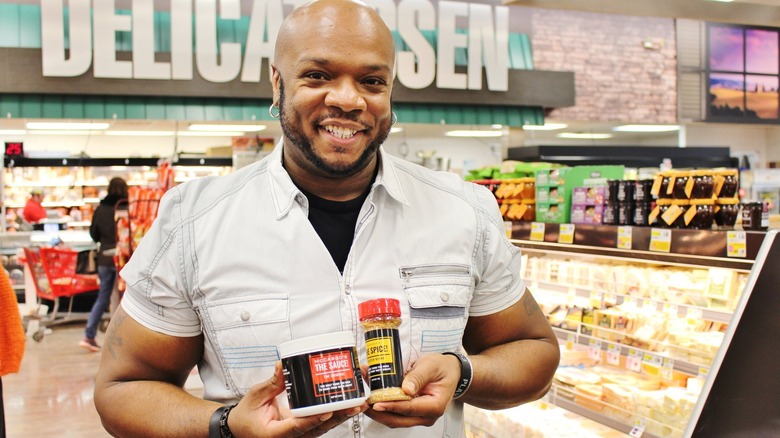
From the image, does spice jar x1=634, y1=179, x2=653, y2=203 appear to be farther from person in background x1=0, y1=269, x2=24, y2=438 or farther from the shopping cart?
the shopping cart

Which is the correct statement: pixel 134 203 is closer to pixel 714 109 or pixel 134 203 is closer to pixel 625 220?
pixel 625 220

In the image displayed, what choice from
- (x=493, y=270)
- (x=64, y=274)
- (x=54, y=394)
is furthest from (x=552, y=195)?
(x=64, y=274)

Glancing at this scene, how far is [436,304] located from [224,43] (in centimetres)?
914

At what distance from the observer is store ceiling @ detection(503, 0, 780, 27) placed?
16.1 ft

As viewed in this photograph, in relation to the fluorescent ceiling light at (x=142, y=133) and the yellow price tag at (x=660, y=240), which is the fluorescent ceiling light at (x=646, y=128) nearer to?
the fluorescent ceiling light at (x=142, y=133)

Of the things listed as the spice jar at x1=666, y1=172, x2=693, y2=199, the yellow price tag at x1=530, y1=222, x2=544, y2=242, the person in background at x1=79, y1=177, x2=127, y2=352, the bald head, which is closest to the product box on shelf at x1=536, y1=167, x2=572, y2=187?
the yellow price tag at x1=530, y1=222, x2=544, y2=242

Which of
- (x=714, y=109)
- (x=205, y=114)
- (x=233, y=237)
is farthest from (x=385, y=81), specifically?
(x=714, y=109)

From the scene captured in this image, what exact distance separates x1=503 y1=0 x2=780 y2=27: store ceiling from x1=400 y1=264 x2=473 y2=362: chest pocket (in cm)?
346

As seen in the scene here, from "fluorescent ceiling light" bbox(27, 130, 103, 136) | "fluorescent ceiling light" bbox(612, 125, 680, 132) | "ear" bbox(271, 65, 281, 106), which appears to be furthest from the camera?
"fluorescent ceiling light" bbox(612, 125, 680, 132)

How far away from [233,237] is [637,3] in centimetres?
440

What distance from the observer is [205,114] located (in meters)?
10.4

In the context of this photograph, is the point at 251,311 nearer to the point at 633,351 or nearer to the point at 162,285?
the point at 162,285

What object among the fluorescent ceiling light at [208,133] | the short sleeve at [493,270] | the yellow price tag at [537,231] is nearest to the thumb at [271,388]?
the short sleeve at [493,270]

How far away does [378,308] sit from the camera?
141 cm
